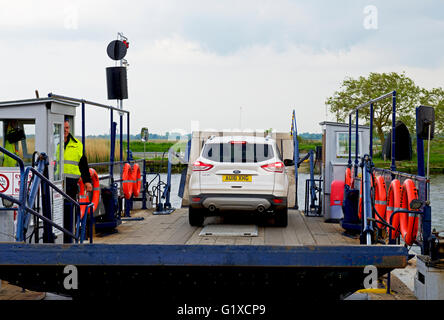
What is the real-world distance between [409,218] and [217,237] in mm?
3355

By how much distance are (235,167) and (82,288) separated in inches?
216

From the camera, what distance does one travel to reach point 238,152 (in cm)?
1026

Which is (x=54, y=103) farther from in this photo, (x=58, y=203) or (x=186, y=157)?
(x=186, y=157)

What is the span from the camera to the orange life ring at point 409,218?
22.5 feet

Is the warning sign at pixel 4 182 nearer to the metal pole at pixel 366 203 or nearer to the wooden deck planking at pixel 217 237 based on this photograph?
the wooden deck planking at pixel 217 237

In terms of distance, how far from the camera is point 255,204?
9.96 metres

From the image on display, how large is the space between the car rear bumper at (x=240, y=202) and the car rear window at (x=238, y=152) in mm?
684

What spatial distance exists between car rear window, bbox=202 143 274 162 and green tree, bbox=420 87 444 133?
5267 centimetres

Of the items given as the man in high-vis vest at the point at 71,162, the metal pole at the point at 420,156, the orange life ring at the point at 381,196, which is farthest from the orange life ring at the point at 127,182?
the metal pole at the point at 420,156

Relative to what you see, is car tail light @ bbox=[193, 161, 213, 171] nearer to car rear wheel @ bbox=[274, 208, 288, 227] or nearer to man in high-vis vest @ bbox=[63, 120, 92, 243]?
car rear wheel @ bbox=[274, 208, 288, 227]

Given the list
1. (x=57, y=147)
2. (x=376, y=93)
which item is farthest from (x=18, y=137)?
(x=376, y=93)

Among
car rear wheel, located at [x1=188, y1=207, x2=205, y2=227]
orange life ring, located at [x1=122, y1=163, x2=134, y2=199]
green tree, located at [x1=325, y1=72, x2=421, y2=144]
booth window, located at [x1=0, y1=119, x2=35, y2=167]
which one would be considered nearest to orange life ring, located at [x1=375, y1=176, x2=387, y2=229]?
car rear wheel, located at [x1=188, y1=207, x2=205, y2=227]

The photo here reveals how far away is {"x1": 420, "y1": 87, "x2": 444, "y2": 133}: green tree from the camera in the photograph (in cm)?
5894
